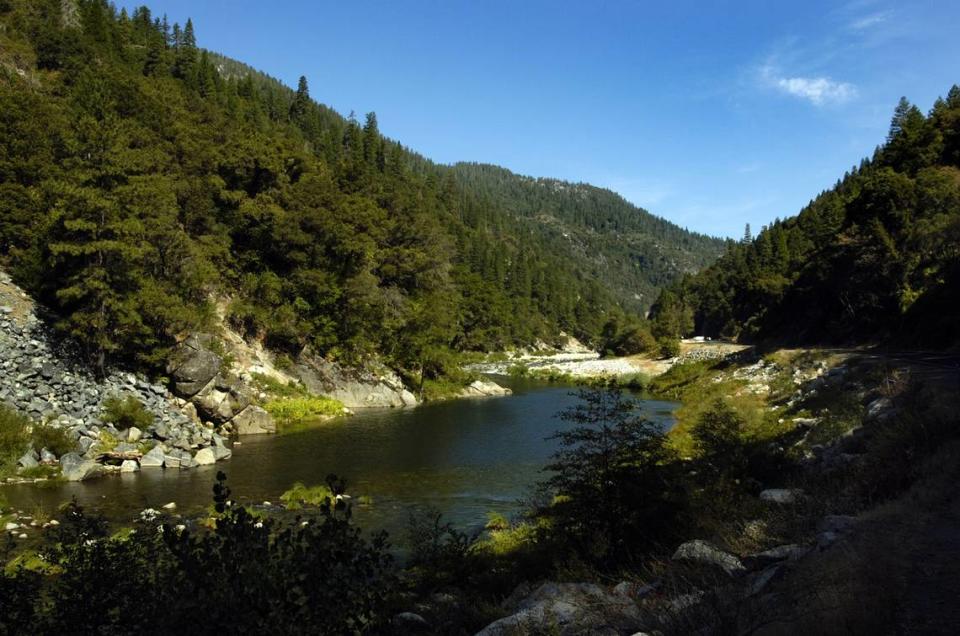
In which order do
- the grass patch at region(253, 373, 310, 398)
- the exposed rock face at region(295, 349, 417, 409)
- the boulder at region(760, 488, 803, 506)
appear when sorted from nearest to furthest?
the boulder at region(760, 488, 803, 506) < the grass patch at region(253, 373, 310, 398) < the exposed rock face at region(295, 349, 417, 409)

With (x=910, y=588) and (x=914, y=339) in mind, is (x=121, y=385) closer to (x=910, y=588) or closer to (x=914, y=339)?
(x=910, y=588)

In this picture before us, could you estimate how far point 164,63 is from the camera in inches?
3002

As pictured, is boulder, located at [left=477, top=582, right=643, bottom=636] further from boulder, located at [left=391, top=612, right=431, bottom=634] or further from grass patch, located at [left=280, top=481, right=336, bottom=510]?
grass patch, located at [left=280, top=481, right=336, bottom=510]

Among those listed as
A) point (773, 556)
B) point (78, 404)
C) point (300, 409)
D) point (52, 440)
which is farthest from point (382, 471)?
point (773, 556)

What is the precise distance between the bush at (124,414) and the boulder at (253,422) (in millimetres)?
5820

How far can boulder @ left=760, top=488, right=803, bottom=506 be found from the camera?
9508mm

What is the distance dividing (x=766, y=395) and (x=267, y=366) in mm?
31754

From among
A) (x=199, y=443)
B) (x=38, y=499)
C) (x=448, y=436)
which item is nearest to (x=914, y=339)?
(x=448, y=436)

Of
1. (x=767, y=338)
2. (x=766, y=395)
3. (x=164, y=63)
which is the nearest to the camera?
(x=766, y=395)

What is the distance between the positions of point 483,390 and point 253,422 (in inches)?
1006

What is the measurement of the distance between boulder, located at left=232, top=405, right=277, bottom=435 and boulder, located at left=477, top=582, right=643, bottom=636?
2647 cm

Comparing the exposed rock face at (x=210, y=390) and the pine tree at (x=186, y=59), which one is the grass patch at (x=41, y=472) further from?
the pine tree at (x=186, y=59)

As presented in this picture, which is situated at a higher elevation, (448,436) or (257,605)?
(257,605)

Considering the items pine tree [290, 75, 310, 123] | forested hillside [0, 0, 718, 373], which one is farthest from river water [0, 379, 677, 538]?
pine tree [290, 75, 310, 123]
